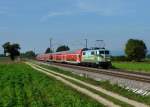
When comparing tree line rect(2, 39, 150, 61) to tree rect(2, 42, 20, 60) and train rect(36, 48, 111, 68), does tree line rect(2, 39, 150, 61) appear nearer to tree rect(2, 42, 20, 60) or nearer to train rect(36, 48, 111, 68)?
tree rect(2, 42, 20, 60)

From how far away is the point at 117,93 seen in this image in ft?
95.6

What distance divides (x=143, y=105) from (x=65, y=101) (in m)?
3.47

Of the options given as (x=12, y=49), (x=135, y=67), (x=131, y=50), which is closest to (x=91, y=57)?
(x=135, y=67)

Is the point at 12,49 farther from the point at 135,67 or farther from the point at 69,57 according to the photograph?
the point at 135,67

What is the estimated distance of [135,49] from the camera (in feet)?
602

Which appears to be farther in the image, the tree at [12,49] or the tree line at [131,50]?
the tree at [12,49]

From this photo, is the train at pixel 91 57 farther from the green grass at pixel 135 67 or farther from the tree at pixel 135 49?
the tree at pixel 135 49

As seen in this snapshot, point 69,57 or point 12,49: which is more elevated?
point 12,49

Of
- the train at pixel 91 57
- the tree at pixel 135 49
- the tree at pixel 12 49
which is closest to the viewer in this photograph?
the train at pixel 91 57

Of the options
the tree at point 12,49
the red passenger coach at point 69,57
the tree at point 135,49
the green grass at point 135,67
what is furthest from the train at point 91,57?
the tree at point 12,49

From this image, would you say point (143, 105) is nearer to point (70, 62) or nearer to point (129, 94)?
point (129, 94)

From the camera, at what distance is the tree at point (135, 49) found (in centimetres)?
17969

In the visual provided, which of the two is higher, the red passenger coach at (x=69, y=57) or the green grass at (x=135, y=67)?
the red passenger coach at (x=69, y=57)

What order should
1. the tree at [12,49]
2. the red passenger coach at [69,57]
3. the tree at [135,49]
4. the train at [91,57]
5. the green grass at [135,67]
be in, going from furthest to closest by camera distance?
the tree at [12,49] < the tree at [135,49] < the red passenger coach at [69,57] < the train at [91,57] < the green grass at [135,67]
